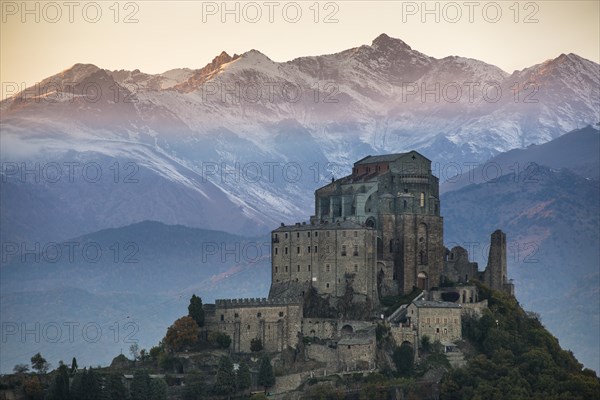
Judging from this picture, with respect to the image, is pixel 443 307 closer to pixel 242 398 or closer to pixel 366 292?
pixel 366 292

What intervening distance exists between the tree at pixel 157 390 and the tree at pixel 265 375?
8809mm

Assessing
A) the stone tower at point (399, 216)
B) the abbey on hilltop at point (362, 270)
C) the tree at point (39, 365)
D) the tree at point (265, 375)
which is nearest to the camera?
the tree at point (265, 375)

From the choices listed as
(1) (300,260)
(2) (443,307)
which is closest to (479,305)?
(2) (443,307)

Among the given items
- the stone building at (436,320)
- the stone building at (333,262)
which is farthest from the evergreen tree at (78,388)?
the stone building at (436,320)

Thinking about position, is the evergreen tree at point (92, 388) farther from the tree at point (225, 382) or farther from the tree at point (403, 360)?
the tree at point (403, 360)

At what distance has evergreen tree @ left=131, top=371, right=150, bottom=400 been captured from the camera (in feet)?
508

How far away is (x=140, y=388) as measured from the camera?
155 meters

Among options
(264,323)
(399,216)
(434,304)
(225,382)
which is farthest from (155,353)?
(399,216)

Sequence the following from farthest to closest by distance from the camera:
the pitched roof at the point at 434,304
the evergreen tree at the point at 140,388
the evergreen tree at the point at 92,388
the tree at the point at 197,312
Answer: the tree at the point at 197,312 < the pitched roof at the point at 434,304 < the evergreen tree at the point at 140,388 < the evergreen tree at the point at 92,388

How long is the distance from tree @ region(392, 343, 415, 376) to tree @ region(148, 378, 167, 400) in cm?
2183

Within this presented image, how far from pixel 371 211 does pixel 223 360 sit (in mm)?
26206

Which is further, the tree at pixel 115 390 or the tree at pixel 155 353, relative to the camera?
the tree at pixel 155 353

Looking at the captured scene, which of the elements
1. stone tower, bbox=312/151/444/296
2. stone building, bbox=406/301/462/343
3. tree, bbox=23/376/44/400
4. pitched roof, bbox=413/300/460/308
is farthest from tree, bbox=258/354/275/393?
tree, bbox=23/376/44/400

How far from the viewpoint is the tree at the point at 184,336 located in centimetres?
16438
